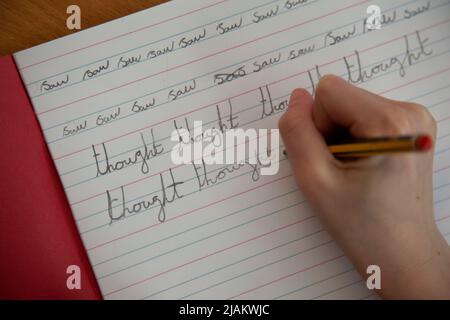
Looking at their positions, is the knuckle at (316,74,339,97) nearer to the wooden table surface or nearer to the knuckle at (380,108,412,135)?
the knuckle at (380,108,412,135)

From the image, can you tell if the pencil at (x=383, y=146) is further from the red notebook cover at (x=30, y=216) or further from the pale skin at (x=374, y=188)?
the red notebook cover at (x=30, y=216)

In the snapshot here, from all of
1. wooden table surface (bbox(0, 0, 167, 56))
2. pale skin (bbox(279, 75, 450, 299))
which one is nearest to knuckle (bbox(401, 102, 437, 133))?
pale skin (bbox(279, 75, 450, 299))

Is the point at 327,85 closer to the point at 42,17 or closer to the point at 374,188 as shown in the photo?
the point at 374,188

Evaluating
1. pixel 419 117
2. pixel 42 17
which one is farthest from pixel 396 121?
pixel 42 17

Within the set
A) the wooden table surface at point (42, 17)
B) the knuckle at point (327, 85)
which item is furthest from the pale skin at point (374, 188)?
the wooden table surface at point (42, 17)

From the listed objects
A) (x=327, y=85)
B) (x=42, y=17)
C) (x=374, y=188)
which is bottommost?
(x=374, y=188)

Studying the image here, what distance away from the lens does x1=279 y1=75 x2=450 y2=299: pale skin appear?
411 millimetres

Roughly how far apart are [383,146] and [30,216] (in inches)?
16.7

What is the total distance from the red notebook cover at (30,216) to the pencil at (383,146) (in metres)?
0.34

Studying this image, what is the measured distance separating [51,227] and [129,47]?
251 millimetres

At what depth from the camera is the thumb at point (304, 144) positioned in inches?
16.8

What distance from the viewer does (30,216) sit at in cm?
50

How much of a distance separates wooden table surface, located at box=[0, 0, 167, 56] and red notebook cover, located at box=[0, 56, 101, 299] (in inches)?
1.1
